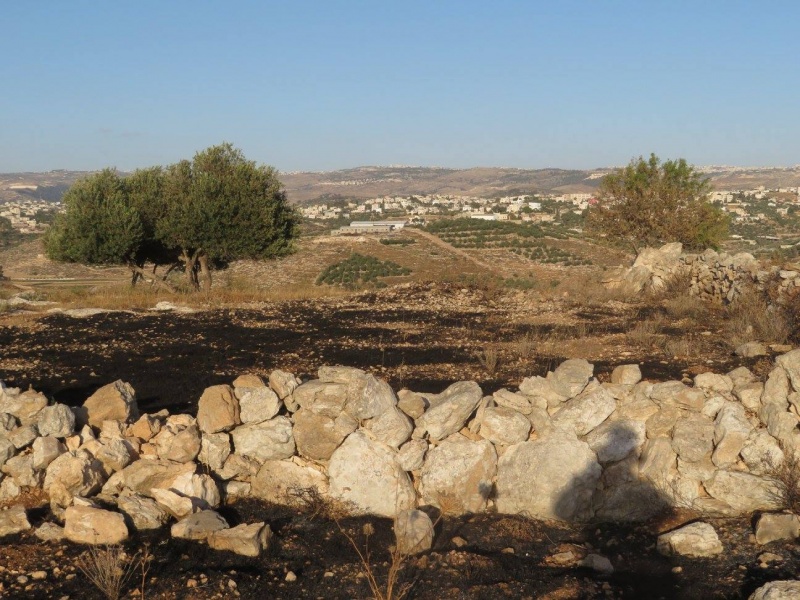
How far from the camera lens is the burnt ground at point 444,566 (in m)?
5.06

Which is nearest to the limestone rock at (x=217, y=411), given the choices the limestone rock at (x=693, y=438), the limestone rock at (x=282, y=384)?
the limestone rock at (x=282, y=384)

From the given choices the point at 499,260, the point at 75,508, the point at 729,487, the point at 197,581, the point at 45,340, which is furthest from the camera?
the point at 499,260

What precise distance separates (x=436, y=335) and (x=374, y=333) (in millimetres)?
1277

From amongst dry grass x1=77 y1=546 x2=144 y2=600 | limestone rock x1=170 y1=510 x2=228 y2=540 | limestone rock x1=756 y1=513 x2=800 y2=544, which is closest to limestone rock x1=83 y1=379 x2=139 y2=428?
limestone rock x1=170 y1=510 x2=228 y2=540

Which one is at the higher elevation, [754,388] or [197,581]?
[754,388]

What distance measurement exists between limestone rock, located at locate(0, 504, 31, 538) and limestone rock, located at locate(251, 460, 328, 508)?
1898 millimetres

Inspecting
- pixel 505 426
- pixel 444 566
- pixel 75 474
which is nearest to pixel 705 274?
pixel 505 426

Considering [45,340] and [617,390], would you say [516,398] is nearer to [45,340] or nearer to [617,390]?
[617,390]

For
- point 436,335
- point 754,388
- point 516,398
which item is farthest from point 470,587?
point 436,335

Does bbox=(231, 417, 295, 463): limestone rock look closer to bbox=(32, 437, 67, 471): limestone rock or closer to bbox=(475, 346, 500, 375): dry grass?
bbox=(32, 437, 67, 471): limestone rock

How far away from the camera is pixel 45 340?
1383cm

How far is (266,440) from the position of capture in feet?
22.9

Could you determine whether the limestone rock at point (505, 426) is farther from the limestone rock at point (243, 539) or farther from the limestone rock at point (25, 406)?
the limestone rock at point (25, 406)

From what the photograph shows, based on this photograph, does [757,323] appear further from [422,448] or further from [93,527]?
[93,527]
